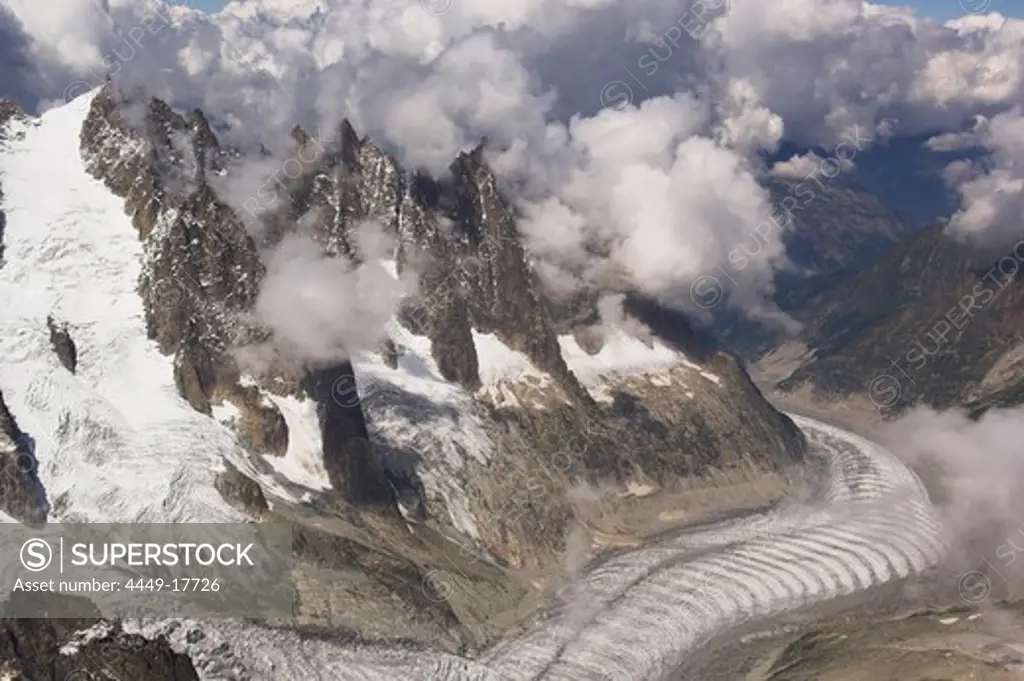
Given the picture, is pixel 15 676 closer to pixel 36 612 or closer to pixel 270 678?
pixel 36 612

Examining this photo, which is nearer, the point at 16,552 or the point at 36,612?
the point at 36,612

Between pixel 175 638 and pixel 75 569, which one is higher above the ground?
pixel 75 569

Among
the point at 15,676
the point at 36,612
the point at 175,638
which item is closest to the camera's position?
the point at 15,676

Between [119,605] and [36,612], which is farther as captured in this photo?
[119,605]

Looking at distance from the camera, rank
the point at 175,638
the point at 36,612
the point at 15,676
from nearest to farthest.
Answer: the point at 15,676 < the point at 36,612 < the point at 175,638

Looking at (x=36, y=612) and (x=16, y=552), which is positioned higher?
(x=16, y=552)

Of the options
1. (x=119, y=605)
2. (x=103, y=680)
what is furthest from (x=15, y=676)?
(x=119, y=605)

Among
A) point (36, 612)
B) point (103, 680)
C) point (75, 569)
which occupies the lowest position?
point (103, 680)

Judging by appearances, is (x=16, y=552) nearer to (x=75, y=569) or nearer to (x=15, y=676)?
(x=75, y=569)

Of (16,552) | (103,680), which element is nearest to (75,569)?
(16,552)
